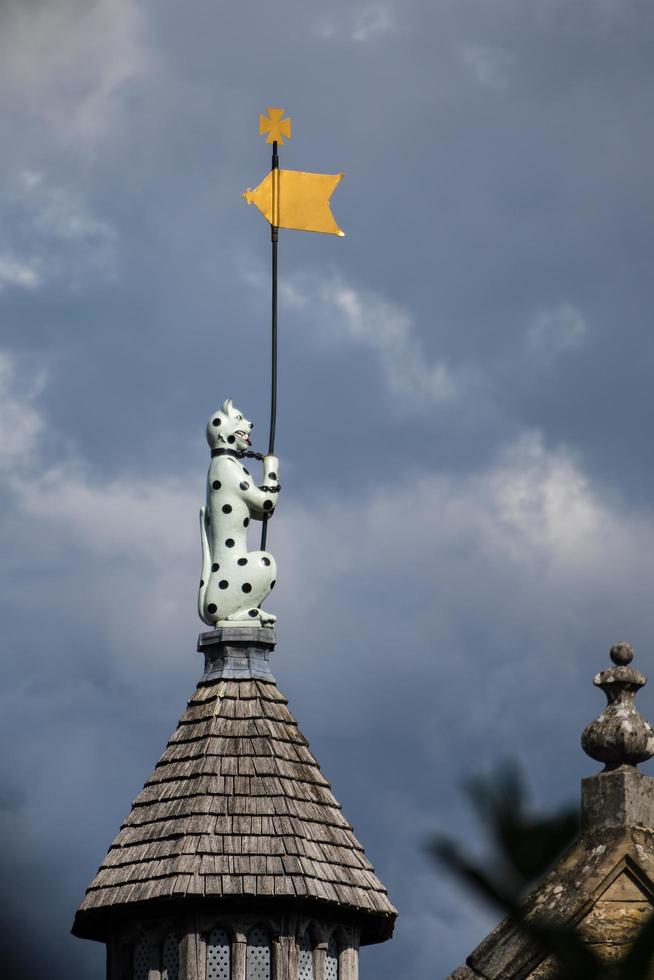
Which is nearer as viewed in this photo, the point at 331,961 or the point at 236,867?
the point at 236,867

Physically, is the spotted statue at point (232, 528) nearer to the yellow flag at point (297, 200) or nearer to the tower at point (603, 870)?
the yellow flag at point (297, 200)

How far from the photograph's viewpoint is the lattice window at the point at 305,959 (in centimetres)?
1634

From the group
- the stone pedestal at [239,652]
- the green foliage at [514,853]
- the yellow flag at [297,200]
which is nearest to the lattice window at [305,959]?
the stone pedestal at [239,652]

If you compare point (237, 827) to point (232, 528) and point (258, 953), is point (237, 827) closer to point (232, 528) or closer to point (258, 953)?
point (258, 953)

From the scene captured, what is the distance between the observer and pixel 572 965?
5.55 m

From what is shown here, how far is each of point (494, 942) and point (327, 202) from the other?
11.1m

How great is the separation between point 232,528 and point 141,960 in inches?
154

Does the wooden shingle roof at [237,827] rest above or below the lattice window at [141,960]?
above

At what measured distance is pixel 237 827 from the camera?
651 inches

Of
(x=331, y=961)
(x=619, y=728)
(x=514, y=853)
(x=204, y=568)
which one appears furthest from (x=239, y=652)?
(x=514, y=853)

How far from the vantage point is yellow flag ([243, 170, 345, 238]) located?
66.5 feet

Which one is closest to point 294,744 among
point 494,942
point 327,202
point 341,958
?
point 341,958

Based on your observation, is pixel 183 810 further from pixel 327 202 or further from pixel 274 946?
pixel 327 202

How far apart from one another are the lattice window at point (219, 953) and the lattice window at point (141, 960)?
60 cm
